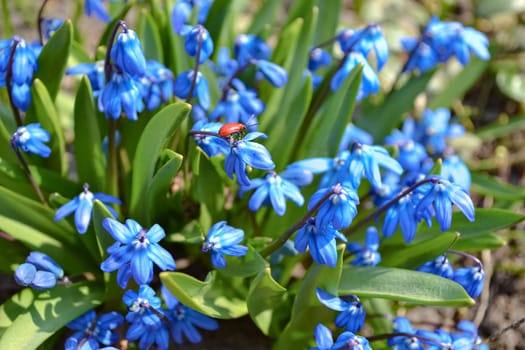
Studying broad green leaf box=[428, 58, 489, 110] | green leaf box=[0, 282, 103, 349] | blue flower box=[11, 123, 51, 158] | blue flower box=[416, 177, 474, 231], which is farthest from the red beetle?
broad green leaf box=[428, 58, 489, 110]

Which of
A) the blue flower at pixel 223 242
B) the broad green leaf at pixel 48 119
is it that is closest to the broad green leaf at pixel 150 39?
the broad green leaf at pixel 48 119

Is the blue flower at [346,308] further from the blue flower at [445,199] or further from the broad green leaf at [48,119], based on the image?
the broad green leaf at [48,119]

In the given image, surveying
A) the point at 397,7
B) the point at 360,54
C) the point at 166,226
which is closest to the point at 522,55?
the point at 397,7

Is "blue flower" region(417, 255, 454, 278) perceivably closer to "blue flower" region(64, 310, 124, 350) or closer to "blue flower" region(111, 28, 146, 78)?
"blue flower" region(64, 310, 124, 350)

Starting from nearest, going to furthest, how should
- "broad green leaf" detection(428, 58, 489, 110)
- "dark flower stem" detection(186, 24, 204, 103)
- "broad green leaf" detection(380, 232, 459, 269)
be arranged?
"broad green leaf" detection(380, 232, 459, 269) → "dark flower stem" detection(186, 24, 204, 103) → "broad green leaf" detection(428, 58, 489, 110)

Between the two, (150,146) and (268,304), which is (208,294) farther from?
(150,146)

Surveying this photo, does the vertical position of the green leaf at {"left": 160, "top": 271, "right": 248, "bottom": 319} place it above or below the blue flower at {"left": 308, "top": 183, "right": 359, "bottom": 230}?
below

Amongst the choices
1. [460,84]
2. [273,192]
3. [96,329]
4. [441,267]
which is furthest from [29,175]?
[460,84]
